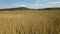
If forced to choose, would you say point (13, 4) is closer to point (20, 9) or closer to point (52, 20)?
point (20, 9)

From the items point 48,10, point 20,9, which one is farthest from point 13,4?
point 48,10

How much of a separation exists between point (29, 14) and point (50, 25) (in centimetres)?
9

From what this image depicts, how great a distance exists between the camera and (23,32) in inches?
16.3

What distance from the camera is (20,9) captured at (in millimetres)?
434

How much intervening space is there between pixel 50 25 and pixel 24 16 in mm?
100

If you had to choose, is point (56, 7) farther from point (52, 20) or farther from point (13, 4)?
point (13, 4)

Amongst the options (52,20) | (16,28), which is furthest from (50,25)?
(16,28)

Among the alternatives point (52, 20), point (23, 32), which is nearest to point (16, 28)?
point (23, 32)

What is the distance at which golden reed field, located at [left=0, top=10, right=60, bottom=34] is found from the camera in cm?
41

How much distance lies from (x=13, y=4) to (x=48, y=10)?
13cm

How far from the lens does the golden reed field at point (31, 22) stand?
1.35ft

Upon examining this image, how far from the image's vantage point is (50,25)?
41 centimetres

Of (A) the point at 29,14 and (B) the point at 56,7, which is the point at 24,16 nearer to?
(A) the point at 29,14

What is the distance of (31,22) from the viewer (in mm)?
417
